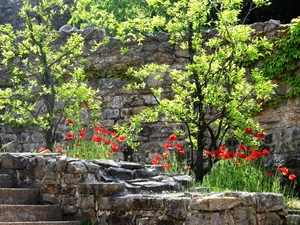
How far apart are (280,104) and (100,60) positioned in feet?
12.2

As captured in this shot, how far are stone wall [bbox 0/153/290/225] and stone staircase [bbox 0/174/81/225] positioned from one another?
0.10 m

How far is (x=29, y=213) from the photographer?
688cm

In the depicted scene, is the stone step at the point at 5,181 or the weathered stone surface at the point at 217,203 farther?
the stone step at the point at 5,181

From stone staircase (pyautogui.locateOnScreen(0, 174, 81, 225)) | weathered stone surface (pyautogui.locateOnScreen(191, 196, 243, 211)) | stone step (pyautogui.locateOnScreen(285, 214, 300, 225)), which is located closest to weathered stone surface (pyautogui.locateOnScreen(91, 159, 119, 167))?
stone staircase (pyautogui.locateOnScreen(0, 174, 81, 225))

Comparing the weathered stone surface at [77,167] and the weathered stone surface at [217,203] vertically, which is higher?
the weathered stone surface at [77,167]

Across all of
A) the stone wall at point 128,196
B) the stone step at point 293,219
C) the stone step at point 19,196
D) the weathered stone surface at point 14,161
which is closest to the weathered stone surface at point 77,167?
the stone wall at point 128,196

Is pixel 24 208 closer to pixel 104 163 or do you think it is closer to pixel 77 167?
pixel 77 167

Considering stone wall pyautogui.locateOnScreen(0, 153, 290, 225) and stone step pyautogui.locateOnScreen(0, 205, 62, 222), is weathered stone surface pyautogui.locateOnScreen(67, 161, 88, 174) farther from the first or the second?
stone step pyautogui.locateOnScreen(0, 205, 62, 222)

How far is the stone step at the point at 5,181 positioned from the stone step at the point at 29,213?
69cm

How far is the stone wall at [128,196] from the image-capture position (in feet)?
19.0

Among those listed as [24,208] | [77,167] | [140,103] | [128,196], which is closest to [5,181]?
[24,208]

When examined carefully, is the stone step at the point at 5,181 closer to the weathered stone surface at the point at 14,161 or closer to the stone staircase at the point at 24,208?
the stone staircase at the point at 24,208

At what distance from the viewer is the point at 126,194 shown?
665 centimetres

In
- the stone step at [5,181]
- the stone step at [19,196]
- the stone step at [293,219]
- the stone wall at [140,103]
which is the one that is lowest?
the stone step at [293,219]
